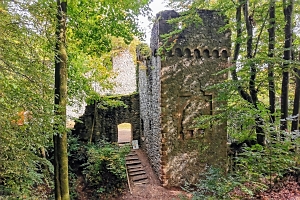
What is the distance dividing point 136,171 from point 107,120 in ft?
10.0

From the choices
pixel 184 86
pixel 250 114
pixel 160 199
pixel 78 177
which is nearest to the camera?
pixel 250 114

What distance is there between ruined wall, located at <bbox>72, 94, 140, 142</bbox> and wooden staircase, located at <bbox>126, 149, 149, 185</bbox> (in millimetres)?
1481

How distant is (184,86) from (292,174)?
12.5ft

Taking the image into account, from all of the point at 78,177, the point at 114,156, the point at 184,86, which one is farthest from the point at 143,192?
the point at 184,86

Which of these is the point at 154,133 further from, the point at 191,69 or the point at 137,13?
the point at 137,13

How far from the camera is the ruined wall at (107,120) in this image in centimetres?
1009

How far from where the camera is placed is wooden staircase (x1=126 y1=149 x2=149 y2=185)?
27.0 ft

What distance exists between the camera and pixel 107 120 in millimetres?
10664

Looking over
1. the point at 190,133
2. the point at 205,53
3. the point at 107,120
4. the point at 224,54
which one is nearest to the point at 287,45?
the point at 224,54

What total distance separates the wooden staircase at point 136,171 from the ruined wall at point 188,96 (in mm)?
1232

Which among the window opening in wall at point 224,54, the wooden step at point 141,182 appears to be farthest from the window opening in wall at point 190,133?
the window opening in wall at point 224,54

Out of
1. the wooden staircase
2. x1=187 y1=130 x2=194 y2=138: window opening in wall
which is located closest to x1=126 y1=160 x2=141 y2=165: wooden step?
the wooden staircase

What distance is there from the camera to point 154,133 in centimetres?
838

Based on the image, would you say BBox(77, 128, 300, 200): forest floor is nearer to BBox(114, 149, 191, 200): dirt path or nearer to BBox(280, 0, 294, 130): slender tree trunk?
BBox(114, 149, 191, 200): dirt path
